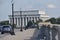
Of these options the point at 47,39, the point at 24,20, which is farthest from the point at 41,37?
the point at 24,20

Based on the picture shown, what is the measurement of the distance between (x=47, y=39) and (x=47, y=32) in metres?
0.92

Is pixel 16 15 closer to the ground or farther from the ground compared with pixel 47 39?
closer to the ground

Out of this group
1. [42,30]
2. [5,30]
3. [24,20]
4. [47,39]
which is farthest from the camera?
[24,20]

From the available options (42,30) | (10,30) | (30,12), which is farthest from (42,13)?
(42,30)

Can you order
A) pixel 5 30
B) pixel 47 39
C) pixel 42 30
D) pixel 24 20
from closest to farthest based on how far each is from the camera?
pixel 47 39 → pixel 42 30 → pixel 5 30 → pixel 24 20

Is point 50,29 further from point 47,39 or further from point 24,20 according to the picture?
point 24,20

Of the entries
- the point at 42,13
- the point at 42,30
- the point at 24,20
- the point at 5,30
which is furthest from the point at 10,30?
the point at 42,13

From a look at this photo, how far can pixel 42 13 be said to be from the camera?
437 ft

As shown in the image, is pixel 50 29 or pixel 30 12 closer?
pixel 50 29

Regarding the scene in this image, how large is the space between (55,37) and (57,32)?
345 millimetres

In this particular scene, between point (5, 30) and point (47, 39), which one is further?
point (5, 30)

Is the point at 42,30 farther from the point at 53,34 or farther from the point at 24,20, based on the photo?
the point at 24,20

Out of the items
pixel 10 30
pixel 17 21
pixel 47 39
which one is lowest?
pixel 17 21

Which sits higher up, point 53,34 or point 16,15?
point 53,34
